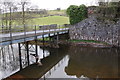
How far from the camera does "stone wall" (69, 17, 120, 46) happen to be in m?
20.2

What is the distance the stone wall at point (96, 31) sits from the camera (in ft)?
66.4

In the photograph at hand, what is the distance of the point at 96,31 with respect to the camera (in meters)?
21.7

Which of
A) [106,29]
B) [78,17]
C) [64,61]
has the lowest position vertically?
[64,61]

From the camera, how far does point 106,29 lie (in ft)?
69.6

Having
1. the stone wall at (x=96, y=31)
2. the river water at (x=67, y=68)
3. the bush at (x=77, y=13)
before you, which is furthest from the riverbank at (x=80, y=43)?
the river water at (x=67, y=68)

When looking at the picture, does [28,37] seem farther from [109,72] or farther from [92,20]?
[92,20]

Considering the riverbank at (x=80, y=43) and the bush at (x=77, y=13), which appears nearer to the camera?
the riverbank at (x=80, y=43)

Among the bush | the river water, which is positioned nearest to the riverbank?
the bush

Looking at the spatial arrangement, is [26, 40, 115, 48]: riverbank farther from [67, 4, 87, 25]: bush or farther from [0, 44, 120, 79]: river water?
[0, 44, 120, 79]: river water

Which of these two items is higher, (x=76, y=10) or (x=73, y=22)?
(x=76, y=10)

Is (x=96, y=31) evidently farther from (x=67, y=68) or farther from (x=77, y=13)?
(x=67, y=68)

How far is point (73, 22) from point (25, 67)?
13.7 meters

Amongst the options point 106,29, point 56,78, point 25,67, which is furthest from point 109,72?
point 106,29

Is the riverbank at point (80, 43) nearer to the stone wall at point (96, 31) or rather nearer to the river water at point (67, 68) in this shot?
the stone wall at point (96, 31)
